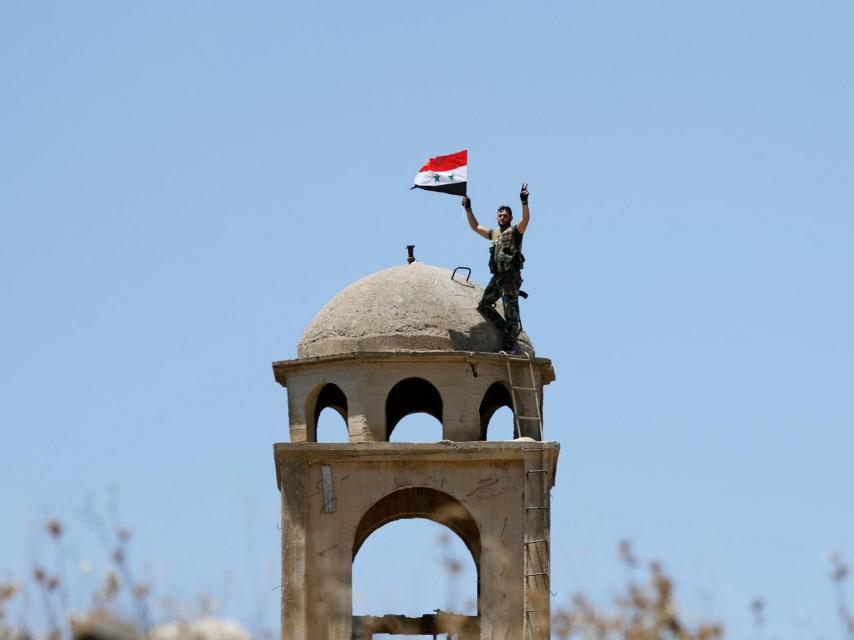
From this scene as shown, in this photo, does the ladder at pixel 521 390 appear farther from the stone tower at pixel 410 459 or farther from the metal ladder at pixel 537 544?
the metal ladder at pixel 537 544

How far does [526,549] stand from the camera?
29.5 metres

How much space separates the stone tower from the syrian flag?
1.30 metres

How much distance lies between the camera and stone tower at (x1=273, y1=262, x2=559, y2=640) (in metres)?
29.4

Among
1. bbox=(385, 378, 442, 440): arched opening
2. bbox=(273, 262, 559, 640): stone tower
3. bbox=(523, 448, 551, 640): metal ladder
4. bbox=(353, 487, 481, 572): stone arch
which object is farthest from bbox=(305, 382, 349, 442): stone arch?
bbox=(523, 448, 551, 640): metal ladder

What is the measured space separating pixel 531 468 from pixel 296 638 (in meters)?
3.74

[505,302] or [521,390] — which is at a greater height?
[505,302]

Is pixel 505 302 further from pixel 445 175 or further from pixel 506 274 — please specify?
pixel 445 175

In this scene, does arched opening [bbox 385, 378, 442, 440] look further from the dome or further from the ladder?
the ladder

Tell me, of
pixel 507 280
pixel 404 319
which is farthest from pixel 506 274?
pixel 404 319

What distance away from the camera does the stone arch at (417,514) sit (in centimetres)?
3225

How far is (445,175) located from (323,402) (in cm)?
365

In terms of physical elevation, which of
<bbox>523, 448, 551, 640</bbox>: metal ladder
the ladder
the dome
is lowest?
<bbox>523, 448, 551, 640</bbox>: metal ladder

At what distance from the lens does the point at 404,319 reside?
99.3ft

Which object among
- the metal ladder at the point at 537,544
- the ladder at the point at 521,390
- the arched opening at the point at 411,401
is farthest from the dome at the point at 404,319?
the arched opening at the point at 411,401
